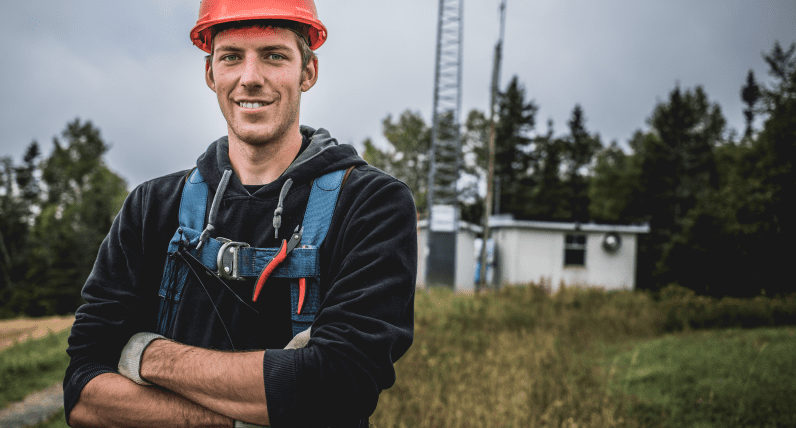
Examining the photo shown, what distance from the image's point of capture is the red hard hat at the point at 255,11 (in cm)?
181

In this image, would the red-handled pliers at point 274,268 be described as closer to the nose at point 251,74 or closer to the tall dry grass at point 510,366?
the nose at point 251,74

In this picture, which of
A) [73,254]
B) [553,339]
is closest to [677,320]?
[553,339]

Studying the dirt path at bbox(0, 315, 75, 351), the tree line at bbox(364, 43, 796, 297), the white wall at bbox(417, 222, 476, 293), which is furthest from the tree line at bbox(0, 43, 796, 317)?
the dirt path at bbox(0, 315, 75, 351)

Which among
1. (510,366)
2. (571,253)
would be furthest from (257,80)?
(571,253)

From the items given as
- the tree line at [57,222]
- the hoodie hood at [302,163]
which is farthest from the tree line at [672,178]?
the tree line at [57,222]

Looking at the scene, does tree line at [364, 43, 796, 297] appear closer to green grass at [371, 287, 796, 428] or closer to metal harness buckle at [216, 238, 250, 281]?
green grass at [371, 287, 796, 428]

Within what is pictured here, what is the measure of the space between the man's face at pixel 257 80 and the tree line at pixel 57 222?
152 feet

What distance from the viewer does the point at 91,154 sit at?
56562 millimetres

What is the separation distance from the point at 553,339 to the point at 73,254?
4472 centimetres

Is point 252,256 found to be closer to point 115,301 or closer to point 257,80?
point 115,301

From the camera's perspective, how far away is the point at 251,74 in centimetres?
182

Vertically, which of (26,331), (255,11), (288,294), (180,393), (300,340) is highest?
(255,11)

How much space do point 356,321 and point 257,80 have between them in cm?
94

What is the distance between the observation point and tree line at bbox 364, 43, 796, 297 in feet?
45.5
